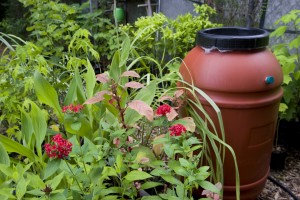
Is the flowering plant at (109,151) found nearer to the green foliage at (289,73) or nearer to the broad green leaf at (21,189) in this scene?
the broad green leaf at (21,189)

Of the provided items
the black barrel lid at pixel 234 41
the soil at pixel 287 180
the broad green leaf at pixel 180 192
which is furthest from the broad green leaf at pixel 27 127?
the soil at pixel 287 180

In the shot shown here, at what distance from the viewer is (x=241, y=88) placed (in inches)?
55.9

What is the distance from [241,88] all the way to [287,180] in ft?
3.17

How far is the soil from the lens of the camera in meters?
1.92

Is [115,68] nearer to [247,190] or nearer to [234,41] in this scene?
[234,41]

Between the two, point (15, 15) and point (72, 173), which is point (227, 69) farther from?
point (15, 15)

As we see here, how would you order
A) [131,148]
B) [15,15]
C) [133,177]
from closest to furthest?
[133,177] < [131,148] < [15,15]

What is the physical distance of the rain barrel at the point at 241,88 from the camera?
1.43 m

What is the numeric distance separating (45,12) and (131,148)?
6.80ft

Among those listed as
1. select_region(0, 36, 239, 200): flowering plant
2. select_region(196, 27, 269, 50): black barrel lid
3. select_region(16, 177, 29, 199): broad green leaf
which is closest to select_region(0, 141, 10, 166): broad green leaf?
select_region(0, 36, 239, 200): flowering plant

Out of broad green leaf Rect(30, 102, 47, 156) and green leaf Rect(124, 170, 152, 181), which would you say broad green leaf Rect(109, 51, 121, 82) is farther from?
green leaf Rect(124, 170, 152, 181)

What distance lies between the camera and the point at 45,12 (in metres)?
2.96

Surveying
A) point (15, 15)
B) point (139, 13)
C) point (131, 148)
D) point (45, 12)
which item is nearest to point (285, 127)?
point (131, 148)

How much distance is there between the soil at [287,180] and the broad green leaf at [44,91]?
4.13 ft
